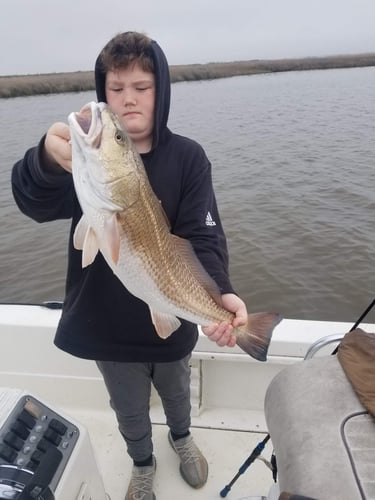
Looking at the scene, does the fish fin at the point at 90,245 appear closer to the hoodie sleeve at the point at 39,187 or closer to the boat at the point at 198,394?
the hoodie sleeve at the point at 39,187

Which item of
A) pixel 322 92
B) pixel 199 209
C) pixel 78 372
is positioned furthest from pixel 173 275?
pixel 322 92

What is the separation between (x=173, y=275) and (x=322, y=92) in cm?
2925

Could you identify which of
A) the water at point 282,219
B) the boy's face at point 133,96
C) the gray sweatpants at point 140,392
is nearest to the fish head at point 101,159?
the boy's face at point 133,96

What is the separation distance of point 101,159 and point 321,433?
4.23 feet

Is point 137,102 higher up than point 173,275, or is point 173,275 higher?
point 137,102

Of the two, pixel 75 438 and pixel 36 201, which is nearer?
pixel 75 438

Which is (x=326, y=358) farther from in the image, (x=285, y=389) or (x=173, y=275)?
(x=173, y=275)

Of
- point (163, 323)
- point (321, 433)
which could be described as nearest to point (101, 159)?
point (163, 323)

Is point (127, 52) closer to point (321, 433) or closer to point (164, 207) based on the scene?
point (164, 207)

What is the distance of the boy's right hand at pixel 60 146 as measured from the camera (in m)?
1.64

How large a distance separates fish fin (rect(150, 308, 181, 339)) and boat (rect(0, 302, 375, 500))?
3.26 feet

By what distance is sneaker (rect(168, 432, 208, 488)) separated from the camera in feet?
8.98

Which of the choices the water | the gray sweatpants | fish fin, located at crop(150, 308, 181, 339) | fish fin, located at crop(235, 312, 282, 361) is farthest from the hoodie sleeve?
the water

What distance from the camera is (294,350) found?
289cm
